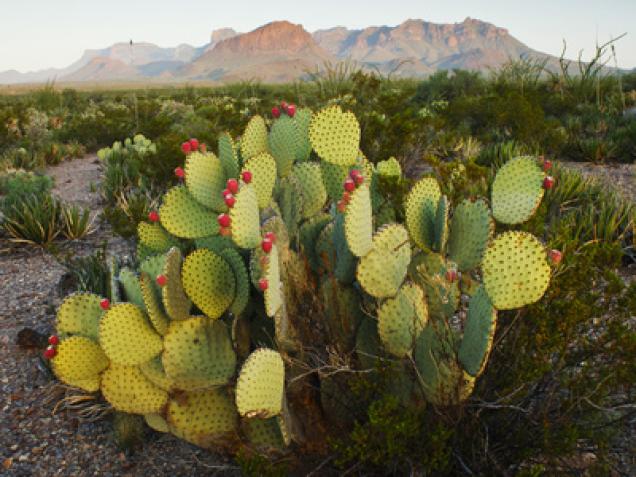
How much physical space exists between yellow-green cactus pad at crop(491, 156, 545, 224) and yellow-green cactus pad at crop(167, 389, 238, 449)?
1.51 metres

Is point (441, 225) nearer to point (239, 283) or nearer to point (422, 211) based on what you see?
point (422, 211)

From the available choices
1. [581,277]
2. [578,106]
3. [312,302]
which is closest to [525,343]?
[581,277]

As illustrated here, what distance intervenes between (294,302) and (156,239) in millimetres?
1007

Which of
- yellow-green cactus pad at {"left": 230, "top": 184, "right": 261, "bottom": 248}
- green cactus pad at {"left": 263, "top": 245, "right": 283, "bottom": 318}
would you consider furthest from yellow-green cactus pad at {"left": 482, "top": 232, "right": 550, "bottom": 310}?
yellow-green cactus pad at {"left": 230, "top": 184, "right": 261, "bottom": 248}

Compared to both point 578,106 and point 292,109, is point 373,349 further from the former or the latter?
point 578,106

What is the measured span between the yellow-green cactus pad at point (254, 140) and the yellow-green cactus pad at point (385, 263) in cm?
101

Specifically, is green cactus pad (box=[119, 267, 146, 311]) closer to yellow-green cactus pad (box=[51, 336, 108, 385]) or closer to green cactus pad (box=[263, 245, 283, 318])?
yellow-green cactus pad (box=[51, 336, 108, 385])

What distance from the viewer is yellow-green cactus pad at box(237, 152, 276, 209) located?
2611 millimetres

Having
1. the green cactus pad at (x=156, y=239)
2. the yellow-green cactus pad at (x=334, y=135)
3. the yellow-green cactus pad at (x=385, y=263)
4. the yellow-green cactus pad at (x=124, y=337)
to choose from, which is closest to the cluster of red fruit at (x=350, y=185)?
the yellow-green cactus pad at (x=385, y=263)

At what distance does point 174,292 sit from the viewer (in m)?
2.38

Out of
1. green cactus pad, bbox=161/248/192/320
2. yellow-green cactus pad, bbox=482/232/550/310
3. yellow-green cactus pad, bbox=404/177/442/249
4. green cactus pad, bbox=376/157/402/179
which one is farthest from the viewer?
green cactus pad, bbox=376/157/402/179

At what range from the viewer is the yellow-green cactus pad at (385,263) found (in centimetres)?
222

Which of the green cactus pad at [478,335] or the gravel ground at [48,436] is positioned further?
the gravel ground at [48,436]

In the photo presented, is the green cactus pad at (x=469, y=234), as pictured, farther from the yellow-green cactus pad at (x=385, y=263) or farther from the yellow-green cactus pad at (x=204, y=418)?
the yellow-green cactus pad at (x=204, y=418)
